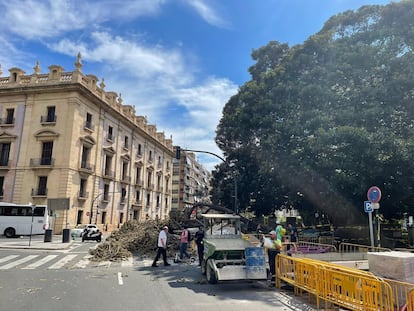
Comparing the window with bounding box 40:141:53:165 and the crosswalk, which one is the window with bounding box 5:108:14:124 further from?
the crosswalk

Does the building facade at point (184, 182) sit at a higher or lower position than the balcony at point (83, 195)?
higher

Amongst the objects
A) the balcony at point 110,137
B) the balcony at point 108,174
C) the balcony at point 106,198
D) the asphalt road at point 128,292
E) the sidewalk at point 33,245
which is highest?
the balcony at point 110,137

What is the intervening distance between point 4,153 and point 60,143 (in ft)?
24.4

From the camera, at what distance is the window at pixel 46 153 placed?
1325 inches

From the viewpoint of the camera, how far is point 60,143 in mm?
33469

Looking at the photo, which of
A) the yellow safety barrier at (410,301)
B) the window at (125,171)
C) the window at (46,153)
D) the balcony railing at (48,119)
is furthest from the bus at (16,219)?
the yellow safety barrier at (410,301)

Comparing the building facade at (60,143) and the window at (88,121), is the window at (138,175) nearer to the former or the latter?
the building facade at (60,143)

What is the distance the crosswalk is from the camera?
39.8 feet

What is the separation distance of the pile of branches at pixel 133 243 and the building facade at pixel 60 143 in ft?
47.3

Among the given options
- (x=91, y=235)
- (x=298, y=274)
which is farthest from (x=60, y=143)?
(x=298, y=274)

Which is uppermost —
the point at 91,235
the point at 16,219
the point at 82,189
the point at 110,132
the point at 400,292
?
the point at 110,132

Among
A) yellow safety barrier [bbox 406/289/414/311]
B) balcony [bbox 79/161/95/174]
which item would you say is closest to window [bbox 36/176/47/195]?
balcony [bbox 79/161/95/174]

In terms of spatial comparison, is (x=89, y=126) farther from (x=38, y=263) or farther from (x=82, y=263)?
(x=82, y=263)

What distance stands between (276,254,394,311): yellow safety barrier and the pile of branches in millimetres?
9133
